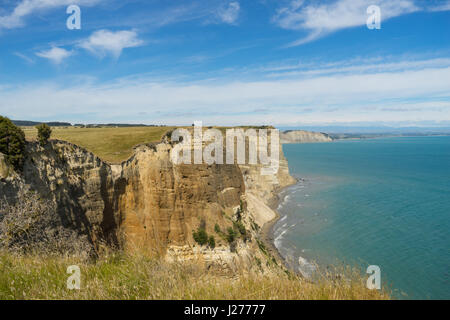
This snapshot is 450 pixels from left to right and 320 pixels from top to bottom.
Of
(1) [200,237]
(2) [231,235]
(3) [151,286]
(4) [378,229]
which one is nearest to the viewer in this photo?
(3) [151,286]

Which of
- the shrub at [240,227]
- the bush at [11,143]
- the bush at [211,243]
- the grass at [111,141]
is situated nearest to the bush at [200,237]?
the bush at [211,243]

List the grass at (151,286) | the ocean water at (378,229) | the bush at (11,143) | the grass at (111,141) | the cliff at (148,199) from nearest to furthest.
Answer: the grass at (151,286), the bush at (11,143), the cliff at (148,199), the grass at (111,141), the ocean water at (378,229)

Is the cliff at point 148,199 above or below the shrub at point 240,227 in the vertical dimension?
above

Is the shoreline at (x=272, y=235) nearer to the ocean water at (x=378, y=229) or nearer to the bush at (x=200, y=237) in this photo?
the ocean water at (x=378, y=229)

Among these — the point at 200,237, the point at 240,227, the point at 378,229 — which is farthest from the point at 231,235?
→ the point at 378,229

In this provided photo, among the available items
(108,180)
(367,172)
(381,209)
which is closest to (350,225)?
(381,209)

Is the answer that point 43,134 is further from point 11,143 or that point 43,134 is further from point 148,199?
point 148,199

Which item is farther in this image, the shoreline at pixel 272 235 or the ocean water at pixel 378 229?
the shoreline at pixel 272 235
